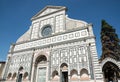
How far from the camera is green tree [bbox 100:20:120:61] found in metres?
15.7

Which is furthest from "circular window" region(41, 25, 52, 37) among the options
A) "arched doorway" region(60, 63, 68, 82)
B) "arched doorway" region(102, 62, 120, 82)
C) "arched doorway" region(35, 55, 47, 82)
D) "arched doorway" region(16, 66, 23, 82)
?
"arched doorway" region(102, 62, 120, 82)

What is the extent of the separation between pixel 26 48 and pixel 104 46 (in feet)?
42.9

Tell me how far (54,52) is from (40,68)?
345 centimetres

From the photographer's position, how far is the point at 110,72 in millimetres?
14875

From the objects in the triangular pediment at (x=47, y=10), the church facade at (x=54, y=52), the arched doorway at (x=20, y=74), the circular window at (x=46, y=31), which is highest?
the triangular pediment at (x=47, y=10)

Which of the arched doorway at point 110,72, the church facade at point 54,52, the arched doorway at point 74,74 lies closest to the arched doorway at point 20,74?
the church facade at point 54,52

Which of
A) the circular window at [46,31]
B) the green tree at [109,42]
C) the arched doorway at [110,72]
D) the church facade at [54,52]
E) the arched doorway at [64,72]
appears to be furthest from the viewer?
the circular window at [46,31]

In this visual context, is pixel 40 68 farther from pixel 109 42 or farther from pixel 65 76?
pixel 109 42

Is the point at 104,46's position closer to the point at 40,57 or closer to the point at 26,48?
the point at 40,57

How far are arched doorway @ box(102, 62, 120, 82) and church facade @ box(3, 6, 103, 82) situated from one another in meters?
3.62

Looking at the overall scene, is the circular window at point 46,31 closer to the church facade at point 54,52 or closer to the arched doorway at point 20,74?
the church facade at point 54,52

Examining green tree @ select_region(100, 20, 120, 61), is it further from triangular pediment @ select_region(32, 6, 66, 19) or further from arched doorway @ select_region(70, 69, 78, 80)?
triangular pediment @ select_region(32, 6, 66, 19)

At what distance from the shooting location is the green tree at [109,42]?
15672mm

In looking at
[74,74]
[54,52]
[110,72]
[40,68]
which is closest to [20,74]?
[40,68]
